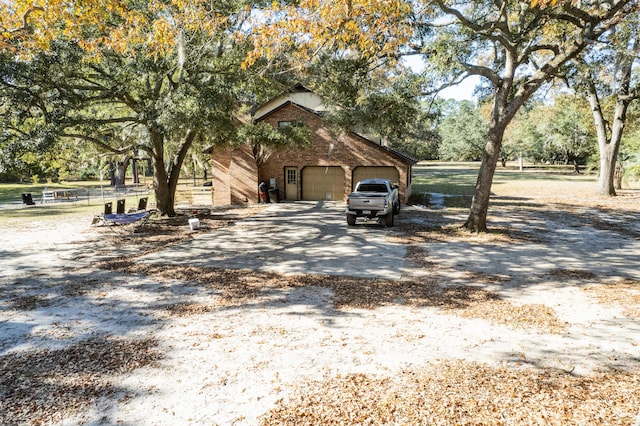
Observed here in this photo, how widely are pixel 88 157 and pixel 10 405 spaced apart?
844 inches

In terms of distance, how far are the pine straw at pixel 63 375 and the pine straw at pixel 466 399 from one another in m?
2.45

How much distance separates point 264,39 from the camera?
9.53 m

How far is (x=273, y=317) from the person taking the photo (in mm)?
7523

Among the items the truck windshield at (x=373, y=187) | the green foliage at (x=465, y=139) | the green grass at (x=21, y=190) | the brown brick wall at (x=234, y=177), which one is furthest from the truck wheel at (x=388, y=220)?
the green foliage at (x=465, y=139)

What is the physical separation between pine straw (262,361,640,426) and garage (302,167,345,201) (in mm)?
22209

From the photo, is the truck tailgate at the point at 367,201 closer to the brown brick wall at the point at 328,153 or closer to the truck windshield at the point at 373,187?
the truck windshield at the point at 373,187

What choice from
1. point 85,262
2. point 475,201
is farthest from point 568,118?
point 85,262

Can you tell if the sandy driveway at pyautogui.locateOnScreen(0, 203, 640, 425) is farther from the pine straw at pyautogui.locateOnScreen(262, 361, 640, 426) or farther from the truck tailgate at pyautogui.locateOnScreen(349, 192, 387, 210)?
the truck tailgate at pyautogui.locateOnScreen(349, 192, 387, 210)

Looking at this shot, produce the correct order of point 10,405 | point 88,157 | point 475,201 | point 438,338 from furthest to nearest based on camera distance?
point 88,157 → point 475,201 → point 438,338 → point 10,405

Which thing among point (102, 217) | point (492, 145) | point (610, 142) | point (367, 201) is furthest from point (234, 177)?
point (610, 142)

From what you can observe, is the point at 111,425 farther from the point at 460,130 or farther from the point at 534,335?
the point at 460,130

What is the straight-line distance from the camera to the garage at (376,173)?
25.8 metres

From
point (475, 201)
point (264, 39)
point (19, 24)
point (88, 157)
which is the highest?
point (19, 24)

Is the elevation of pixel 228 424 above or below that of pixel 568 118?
below
